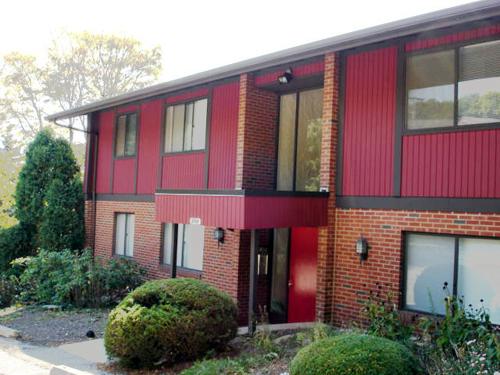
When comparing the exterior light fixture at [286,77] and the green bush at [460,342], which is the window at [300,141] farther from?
the green bush at [460,342]

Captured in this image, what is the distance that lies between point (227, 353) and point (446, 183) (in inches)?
168

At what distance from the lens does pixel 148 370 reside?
8633mm

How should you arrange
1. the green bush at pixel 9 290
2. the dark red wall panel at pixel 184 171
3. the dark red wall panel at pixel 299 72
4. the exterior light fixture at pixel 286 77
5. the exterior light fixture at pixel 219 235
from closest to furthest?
1. the dark red wall panel at pixel 299 72
2. the exterior light fixture at pixel 286 77
3. the exterior light fixture at pixel 219 235
4. the dark red wall panel at pixel 184 171
5. the green bush at pixel 9 290

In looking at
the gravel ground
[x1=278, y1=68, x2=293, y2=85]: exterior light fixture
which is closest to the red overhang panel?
[x1=278, y1=68, x2=293, y2=85]: exterior light fixture

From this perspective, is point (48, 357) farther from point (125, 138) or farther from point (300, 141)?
point (125, 138)

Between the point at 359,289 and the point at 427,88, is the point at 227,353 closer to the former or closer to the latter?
the point at 359,289

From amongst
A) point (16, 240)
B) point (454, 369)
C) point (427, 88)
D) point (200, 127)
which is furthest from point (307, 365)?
point (16, 240)

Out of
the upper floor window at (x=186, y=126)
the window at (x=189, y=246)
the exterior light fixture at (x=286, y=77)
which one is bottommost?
the window at (x=189, y=246)

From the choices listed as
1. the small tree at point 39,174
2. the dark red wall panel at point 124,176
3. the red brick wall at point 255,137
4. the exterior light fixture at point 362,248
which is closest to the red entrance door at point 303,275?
the red brick wall at point 255,137

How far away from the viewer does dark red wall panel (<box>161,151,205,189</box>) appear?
13688mm

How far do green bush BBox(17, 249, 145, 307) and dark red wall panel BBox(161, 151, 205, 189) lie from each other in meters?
2.53

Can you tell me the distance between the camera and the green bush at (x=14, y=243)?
18375mm

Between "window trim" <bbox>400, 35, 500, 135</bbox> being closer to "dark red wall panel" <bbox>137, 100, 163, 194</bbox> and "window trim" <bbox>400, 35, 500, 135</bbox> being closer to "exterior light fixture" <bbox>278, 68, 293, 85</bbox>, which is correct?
"exterior light fixture" <bbox>278, 68, 293, 85</bbox>

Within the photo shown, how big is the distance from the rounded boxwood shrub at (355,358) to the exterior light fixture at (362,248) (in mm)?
2877
